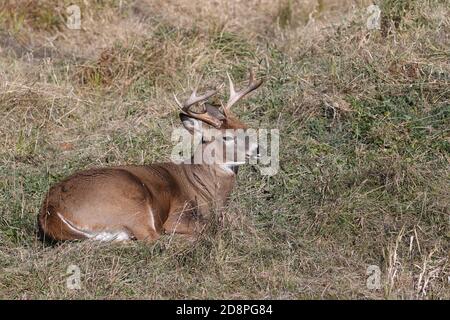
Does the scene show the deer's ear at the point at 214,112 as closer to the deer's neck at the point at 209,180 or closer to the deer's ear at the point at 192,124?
the deer's ear at the point at 192,124

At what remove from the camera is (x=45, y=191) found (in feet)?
23.9

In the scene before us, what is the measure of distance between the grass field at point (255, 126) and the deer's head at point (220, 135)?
23 cm

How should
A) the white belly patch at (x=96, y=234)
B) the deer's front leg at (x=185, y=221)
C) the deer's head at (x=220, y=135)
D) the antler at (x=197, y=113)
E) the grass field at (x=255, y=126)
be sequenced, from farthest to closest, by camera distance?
the deer's head at (x=220, y=135), the antler at (x=197, y=113), the deer's front leg at (x=185, y=221), the white belly patch at (x=96, y=234), the grass field at (x=255, y=126)

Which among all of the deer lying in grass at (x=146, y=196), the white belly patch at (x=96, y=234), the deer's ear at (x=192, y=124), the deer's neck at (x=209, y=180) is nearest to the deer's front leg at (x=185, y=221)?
the deer lying in grass at (x=146, y=196)

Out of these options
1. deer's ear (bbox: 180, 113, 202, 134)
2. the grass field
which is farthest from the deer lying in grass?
the grass field

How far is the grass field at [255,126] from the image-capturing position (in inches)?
241

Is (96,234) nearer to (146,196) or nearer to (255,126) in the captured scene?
(146,196)

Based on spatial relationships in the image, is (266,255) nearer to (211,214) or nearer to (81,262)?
(211,214)

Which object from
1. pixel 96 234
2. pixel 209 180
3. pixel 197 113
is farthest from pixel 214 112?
pixel 96 234

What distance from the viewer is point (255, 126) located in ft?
26.9

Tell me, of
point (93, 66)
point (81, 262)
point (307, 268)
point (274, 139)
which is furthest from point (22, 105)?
point (307, 268)

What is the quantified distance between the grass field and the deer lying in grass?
18cm

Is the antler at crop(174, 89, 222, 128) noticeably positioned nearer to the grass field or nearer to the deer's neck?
the deer's neck
